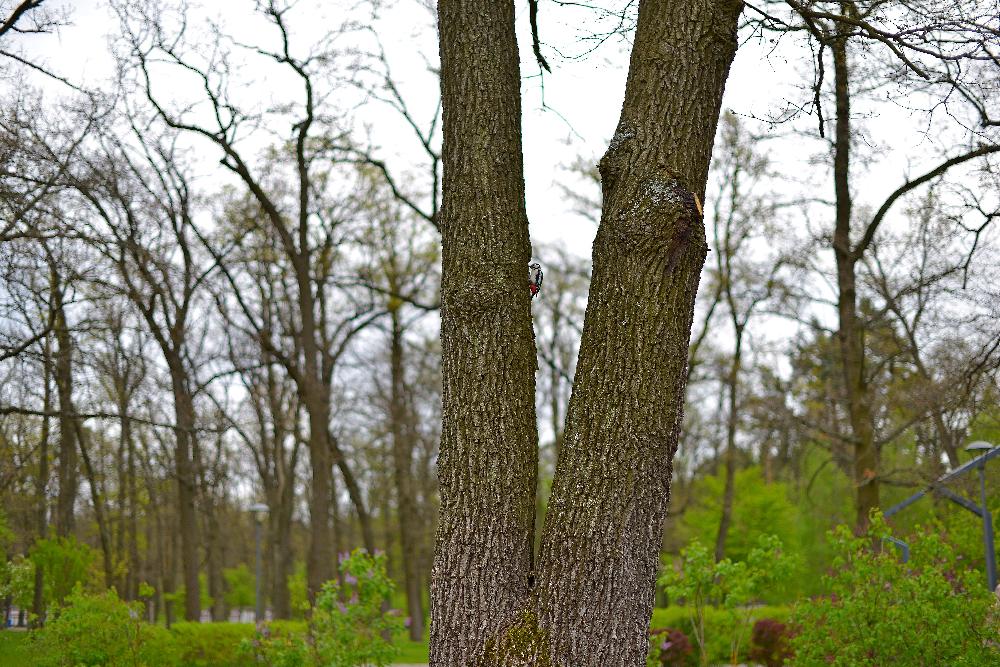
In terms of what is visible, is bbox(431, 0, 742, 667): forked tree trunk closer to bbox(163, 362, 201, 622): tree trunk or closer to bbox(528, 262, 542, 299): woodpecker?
bbox(528, 262, 542, 299): woodpecker

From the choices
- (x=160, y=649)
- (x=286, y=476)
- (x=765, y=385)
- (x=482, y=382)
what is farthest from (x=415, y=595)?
(x=482, y=382)

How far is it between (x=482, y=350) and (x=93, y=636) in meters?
8.87

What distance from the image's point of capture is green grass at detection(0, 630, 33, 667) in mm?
11406

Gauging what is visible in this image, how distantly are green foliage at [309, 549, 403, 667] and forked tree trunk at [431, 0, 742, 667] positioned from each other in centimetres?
655

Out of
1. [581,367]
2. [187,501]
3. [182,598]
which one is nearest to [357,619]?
[581,367]

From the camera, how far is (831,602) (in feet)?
29.5

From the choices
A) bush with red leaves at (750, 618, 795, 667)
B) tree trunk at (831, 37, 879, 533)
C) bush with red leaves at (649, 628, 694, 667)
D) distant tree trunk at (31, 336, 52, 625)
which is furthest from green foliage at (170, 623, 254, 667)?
tree trunk at (831, 37, 879, 533)

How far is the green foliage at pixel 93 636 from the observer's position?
35.1 ft

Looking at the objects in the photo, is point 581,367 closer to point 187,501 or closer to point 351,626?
point 351,626

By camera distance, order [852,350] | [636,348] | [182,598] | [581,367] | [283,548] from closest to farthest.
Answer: [636,348]
[581,367]
[852,350]
[283,548]
[182,598]

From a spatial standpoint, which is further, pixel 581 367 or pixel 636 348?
pixel 581 367

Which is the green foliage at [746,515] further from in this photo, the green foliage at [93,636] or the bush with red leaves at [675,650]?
the green foliage at [93,636]

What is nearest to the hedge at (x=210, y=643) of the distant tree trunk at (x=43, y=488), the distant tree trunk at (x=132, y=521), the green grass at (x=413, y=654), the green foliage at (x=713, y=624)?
the distant tree trunk at (x=43, y=488)

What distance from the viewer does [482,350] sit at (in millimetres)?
4004
